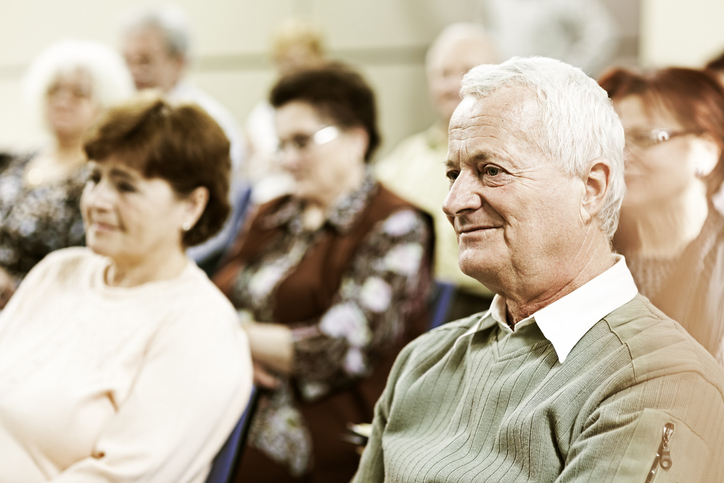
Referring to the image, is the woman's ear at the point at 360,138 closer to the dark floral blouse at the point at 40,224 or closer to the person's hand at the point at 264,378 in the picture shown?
the person's hand at the point at 264,378

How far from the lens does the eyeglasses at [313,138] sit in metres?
2.46

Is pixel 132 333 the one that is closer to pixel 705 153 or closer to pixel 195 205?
pixel 195 205

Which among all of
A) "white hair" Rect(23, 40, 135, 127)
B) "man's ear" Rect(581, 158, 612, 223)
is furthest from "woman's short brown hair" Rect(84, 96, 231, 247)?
"white hair" Rect(23, 40, 135, 127)

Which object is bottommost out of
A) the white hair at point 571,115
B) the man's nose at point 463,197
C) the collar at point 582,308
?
the collar at point 582,308

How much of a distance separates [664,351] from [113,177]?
1.20 meters

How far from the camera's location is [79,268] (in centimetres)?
184

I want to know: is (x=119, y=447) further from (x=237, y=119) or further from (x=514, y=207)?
(x=237, y=119)

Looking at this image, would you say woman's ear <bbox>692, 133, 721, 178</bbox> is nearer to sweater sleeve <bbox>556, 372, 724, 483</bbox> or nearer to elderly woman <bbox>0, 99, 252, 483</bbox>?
sweater sleeve <bbox>556, 372, 724, 483</bbox>

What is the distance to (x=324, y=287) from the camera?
2.30 m

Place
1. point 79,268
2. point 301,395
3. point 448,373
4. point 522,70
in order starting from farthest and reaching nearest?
point 301,395, point 79,268, point 448,373, point 522,70

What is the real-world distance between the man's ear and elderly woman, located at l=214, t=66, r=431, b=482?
1.15 metres

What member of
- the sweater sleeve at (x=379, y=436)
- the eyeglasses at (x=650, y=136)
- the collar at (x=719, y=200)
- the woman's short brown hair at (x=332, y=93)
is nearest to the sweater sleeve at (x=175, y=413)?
the sweater sleeve at (x=379, y=436)

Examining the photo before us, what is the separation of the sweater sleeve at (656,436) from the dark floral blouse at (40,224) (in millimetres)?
2095

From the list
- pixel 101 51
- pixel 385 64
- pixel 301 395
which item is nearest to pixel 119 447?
pixel 301 395
